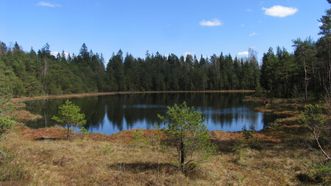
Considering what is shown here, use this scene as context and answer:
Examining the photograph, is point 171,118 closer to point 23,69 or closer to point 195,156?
point 195,156

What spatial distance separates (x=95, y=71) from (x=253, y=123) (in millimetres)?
107872

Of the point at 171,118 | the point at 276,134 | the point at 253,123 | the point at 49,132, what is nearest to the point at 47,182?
the point at 171,118

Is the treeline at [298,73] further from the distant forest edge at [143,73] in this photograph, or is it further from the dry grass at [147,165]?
the dry grass at [147,165]

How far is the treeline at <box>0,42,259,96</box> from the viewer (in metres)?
110

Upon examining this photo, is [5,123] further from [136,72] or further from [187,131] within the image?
[136,72]

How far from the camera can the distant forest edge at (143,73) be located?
8062 centimetres

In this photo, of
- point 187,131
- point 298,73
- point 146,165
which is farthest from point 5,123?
point 298,73

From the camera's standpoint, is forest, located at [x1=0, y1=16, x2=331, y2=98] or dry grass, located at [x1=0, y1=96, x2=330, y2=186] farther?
forest, located at [x1=0, y1=16, x2=331, y2=98]

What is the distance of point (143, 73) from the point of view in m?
143

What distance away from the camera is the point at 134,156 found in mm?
16469

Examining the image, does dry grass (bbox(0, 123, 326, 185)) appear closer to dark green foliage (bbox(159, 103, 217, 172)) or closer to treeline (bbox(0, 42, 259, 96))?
dark green foliage (bbox(159, 103, 217, 172))

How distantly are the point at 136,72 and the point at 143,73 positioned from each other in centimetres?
285

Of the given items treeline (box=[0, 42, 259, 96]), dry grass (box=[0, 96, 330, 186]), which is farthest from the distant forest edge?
dry grass (box=[0, 96, 330, 186])

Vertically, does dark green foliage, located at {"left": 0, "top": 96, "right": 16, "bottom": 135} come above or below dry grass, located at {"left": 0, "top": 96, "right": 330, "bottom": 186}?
above
